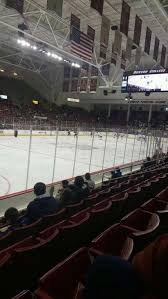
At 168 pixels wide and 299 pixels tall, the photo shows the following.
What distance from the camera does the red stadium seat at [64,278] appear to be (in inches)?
71.5

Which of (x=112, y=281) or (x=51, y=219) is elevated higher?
(x=112, y=281)

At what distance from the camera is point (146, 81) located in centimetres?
1400

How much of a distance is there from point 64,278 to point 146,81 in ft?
43.3

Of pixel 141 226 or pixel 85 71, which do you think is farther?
pixel 85 71

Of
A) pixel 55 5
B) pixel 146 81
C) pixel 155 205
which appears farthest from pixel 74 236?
pixel 146 81

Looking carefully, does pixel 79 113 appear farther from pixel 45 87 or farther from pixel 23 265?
pixel 23 265

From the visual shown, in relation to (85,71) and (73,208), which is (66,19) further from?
(73,208)

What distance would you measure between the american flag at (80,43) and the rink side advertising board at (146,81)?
2.57 m

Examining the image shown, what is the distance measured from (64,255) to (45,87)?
37717mm

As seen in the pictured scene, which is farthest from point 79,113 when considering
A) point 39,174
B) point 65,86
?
point 39,174

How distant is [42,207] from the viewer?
3561 mm

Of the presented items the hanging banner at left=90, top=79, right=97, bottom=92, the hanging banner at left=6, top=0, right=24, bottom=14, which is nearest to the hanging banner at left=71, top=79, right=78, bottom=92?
the hanging banner at left=90, top=79, right=97, bottom=92

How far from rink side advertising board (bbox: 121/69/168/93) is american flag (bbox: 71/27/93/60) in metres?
2.57

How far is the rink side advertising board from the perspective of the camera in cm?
1335
